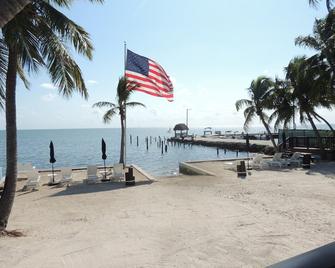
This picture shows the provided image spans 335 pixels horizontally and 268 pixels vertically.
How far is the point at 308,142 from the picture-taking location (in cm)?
2650

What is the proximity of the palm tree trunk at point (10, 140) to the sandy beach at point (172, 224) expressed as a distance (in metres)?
0.77

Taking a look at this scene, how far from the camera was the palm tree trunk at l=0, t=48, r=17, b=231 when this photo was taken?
8.12 m

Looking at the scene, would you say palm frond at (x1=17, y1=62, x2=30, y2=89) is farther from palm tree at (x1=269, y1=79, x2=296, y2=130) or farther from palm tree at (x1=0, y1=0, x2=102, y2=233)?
palm tree at (x1=269, y1=79, x2=296, y2=130)

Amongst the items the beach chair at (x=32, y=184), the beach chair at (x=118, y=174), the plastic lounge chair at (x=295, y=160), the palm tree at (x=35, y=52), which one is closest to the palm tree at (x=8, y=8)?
the palm tree at (x=35, y=52)

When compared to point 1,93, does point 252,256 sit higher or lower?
lower

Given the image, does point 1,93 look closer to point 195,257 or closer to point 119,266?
point 119,266

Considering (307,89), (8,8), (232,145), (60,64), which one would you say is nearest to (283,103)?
(307,89)

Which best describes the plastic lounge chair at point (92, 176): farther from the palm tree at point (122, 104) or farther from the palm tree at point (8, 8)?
the palm tree at point (8, 8)

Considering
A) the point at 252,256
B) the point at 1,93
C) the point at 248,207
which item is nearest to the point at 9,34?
the point at 1,93

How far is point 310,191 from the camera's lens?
41.5 ft

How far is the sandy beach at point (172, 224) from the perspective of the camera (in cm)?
645

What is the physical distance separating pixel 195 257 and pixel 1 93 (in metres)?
6.19

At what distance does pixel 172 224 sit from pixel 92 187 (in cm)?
760

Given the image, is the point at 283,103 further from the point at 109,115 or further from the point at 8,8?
the point at 8,8
